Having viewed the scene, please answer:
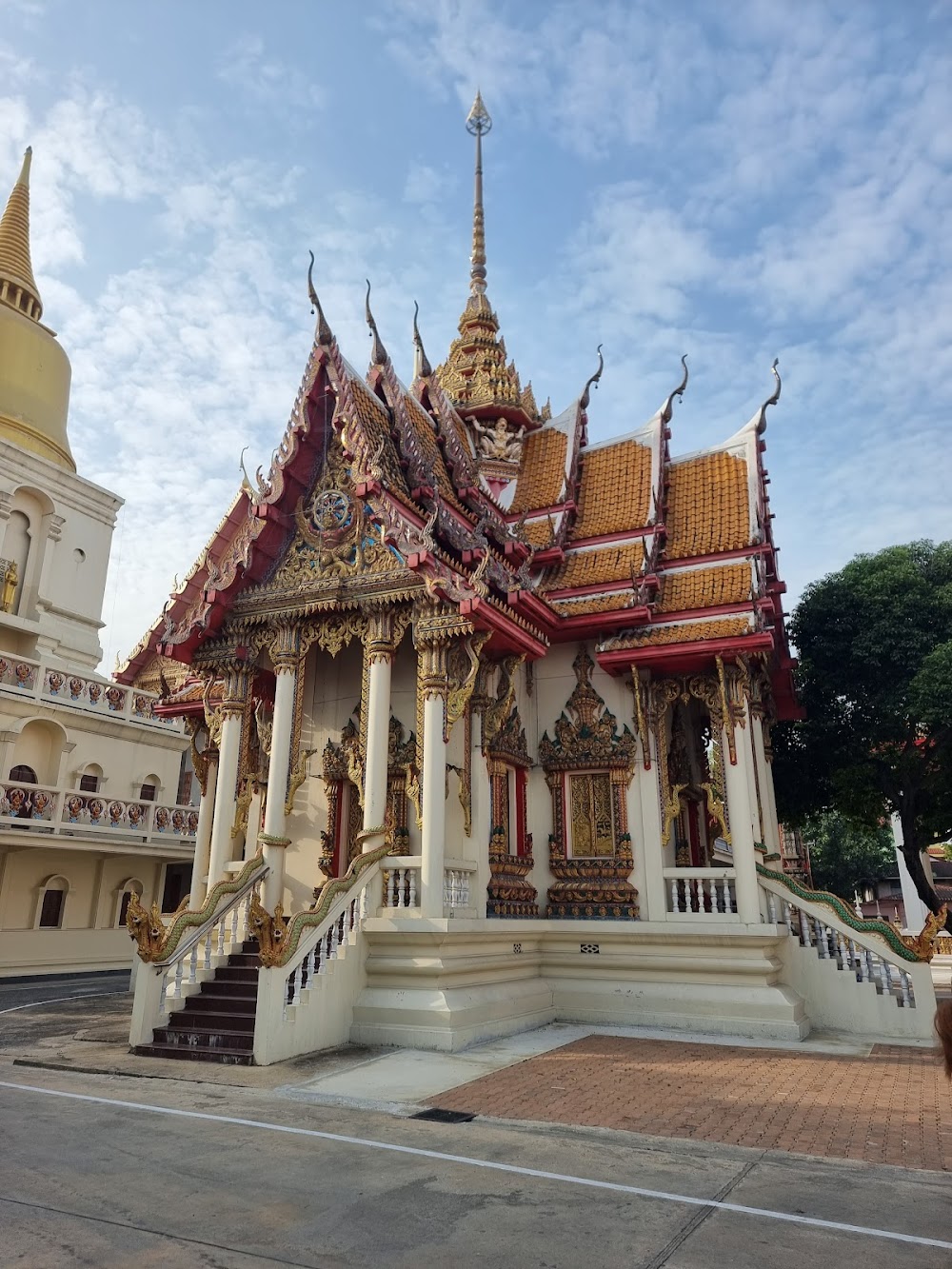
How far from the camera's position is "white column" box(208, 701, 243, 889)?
36.4ft

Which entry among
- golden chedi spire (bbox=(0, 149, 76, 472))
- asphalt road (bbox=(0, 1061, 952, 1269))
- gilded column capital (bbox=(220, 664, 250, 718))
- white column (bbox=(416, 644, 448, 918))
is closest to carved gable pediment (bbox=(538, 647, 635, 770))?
white column (bbox=(416, 644, 448, 918))

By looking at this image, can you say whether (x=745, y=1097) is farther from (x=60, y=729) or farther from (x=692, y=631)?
(x=60, y=729)

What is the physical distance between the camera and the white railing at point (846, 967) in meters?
10.6

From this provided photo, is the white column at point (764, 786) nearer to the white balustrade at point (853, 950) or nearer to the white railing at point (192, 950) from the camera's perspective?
the white balustrade at point (853, 950)

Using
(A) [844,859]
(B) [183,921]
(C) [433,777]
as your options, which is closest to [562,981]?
(C) [433,777]

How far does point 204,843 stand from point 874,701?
1200cm

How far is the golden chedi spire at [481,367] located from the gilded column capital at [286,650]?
731cm

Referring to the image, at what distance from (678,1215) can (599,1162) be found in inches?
38.5

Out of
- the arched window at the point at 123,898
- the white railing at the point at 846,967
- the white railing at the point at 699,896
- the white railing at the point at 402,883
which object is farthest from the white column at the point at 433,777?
the arched window at the point at 123,898

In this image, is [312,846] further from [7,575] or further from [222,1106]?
[7,575]

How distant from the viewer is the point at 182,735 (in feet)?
76.2

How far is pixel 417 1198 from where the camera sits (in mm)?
4594

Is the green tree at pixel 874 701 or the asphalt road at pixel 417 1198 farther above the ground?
the green tree at pixel 874 701

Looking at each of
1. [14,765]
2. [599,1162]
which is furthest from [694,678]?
[14,765]
